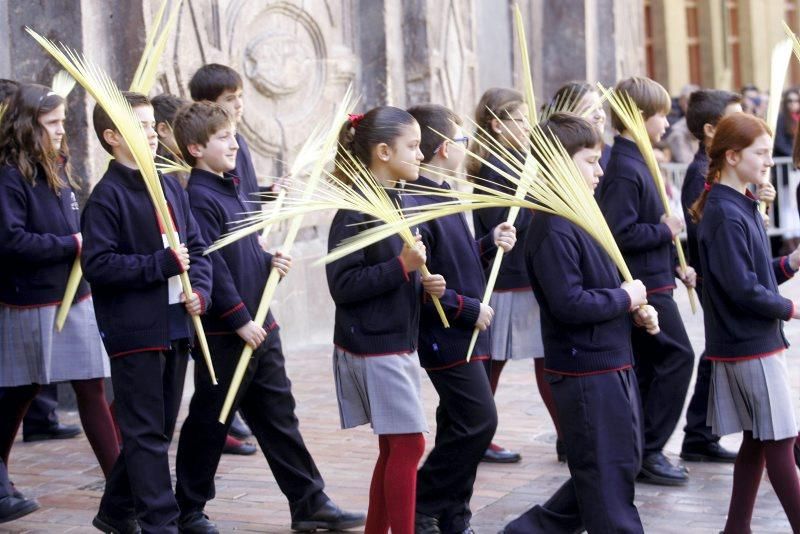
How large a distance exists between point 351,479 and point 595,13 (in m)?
8.82

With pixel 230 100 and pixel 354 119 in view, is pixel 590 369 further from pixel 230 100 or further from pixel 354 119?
pixel 230 100

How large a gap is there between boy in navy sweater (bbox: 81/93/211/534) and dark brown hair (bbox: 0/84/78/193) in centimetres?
79

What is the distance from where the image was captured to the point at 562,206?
430 cm

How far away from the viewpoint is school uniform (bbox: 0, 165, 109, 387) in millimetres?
5516

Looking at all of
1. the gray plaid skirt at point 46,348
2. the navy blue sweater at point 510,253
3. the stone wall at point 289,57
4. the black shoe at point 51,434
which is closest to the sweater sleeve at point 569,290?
the navy blue sweater at point 510,253

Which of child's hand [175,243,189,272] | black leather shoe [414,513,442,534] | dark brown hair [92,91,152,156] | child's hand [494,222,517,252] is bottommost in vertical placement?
black leather shoe [414,513,442,534]

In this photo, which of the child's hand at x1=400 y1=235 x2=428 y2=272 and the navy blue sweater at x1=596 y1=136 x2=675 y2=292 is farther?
the navy blue sweater at x1=596 y1=136 x2=675 y2=292

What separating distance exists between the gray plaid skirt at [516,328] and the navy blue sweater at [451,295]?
3.29ft

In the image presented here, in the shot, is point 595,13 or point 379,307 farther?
point 595,13

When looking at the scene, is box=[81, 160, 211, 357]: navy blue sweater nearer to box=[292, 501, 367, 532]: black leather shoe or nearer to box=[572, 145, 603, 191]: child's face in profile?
box=[292, 501, 367, 532]: black leather shoe

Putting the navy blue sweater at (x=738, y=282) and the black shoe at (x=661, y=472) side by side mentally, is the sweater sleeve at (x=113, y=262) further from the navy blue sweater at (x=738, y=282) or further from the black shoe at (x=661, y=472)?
the black shoe at (x=661, y=472)

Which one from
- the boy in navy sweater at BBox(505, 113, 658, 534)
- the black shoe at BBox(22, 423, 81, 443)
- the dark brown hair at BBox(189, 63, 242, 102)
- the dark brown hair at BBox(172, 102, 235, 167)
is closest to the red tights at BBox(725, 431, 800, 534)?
the boy in navy sweater at BBox(505, 113, 658, 534)

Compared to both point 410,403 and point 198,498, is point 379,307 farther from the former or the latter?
point 198,498

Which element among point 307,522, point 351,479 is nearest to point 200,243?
point 307,522
